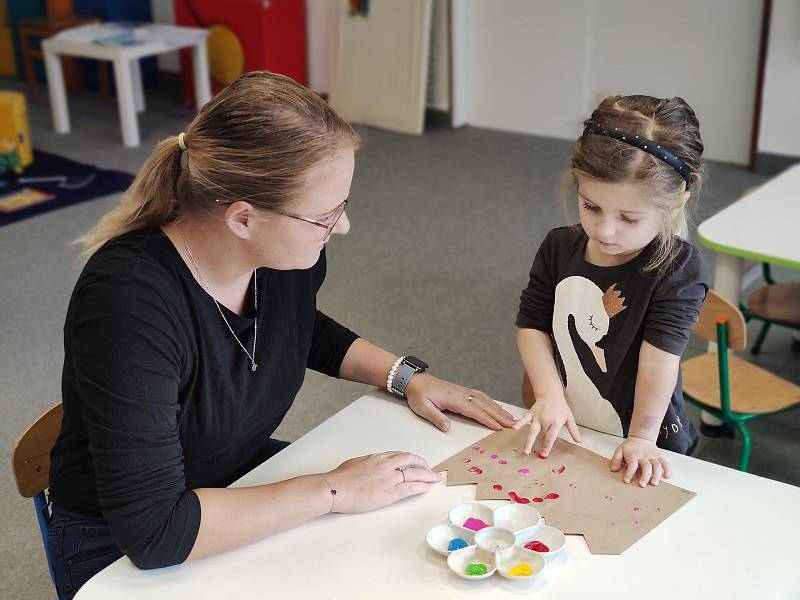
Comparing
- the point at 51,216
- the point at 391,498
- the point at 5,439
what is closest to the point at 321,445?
the point at 391,498

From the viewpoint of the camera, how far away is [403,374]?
1495mm

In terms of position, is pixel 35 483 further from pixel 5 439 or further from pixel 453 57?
pixel 453 57

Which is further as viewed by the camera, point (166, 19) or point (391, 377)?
point (166, 19)

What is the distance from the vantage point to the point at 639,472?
1.28 metres

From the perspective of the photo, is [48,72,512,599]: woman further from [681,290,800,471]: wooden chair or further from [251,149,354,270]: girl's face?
[681,290,800,471]: wooden chair

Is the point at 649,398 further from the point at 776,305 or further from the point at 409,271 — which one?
the point at 409,271

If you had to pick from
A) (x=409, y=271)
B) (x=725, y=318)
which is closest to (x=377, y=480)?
(x=725, y=318)

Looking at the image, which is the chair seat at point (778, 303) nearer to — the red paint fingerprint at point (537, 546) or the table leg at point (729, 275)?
the table leg at point (729, 275)

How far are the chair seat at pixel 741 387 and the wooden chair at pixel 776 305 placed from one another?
0.23 m

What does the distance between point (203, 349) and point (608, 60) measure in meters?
3.94

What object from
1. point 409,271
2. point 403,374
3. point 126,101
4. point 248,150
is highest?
point 248,150

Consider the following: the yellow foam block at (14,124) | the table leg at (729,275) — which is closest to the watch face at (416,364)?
the table leg at (729,275)

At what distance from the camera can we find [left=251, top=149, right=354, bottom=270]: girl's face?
48.1 inches

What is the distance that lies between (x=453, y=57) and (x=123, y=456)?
4344mm
